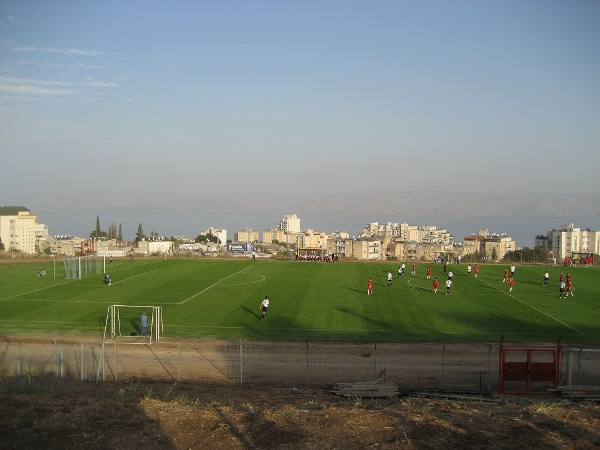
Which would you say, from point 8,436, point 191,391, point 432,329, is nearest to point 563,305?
point 432,329

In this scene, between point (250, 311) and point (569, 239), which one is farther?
point (569, 239)

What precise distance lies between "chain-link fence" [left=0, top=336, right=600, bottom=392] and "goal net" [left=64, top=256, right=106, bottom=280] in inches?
883

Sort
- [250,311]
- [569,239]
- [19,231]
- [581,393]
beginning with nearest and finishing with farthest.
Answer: [581,393], [250,311], [19,231], [569,239]

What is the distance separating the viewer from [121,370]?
80.0 ft

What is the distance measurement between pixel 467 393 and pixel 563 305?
23853 millimetres

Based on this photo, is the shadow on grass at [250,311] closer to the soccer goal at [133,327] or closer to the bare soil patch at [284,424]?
the soccer goal at [133,327]

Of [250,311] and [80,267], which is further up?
[80,267]

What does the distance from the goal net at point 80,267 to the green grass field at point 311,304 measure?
0.96m

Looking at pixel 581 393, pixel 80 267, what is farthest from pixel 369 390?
pixel 80 267

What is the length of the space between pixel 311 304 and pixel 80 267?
2355cm

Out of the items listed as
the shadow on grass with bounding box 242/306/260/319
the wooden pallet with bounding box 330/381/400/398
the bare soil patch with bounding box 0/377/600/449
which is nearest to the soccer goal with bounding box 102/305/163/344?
the shadow on grass with bounding box 242/306/260/319

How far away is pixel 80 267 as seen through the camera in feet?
174

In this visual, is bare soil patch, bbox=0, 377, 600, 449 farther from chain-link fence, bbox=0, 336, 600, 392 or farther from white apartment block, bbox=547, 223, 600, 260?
white apartment block, bbox=547, 223, 600, 260

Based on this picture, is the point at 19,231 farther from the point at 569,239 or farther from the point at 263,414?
the point at 263,414
